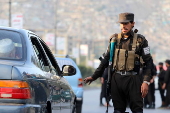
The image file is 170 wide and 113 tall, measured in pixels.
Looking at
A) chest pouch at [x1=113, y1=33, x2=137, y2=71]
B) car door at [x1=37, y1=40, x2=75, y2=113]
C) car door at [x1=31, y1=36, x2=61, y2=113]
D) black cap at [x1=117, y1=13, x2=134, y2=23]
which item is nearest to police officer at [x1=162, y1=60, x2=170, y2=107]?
black cap at [x1=117, y1=13, x2=134, y2=23]

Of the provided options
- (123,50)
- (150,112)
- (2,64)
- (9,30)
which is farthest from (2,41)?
(150,112)

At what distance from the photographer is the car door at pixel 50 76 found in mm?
6918

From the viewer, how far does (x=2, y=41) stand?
661 centimetres

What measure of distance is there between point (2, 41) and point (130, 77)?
253 centimetres

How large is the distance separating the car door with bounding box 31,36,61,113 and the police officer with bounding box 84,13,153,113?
0.93 metres

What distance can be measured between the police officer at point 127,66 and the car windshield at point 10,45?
2259 mm

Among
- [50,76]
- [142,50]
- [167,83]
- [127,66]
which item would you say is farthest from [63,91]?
[167,83]

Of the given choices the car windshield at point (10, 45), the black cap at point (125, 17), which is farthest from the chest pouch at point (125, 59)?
the car windshield at point (10, 45)

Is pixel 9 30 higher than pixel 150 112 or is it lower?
higher

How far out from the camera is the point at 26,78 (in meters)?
6.00

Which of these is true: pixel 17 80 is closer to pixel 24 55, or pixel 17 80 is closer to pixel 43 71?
pixel 24 55

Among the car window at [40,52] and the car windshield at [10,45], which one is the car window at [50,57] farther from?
the car windshield at [10,45]

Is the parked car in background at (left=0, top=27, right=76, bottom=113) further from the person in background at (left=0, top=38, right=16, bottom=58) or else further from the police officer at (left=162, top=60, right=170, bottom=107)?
the police officer at (left=162, top=60, right=170, bottom=107)

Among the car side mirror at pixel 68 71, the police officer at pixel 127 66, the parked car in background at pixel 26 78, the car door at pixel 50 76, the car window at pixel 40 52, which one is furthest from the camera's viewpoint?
the police officer at pixel 127 66
